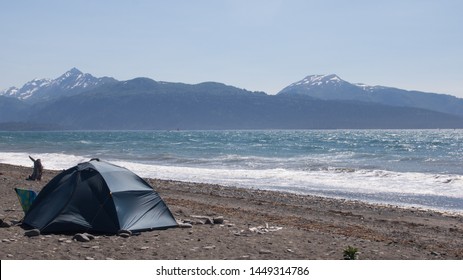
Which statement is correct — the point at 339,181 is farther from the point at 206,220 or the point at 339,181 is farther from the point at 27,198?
the point at 27,198

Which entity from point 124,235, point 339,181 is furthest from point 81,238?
point 339,181

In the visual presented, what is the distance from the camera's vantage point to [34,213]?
1141 centimetres

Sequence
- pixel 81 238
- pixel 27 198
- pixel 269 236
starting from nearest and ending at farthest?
pixel 81 238, pixel 269 236, pixel 27 198

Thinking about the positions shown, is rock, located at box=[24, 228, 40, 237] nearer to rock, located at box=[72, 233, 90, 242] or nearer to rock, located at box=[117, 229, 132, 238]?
rock, located at box=[72, 233, 90, 242]

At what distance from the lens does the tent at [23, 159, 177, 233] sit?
10.9 meters

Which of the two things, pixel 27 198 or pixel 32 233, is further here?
pixel 27 198

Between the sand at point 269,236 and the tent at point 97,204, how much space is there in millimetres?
408

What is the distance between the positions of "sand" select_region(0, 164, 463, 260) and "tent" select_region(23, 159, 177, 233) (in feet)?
1.34

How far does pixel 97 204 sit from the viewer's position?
1120 cm

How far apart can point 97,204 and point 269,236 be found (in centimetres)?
357

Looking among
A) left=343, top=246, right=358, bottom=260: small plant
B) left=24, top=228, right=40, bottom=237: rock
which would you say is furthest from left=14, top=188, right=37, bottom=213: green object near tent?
left=343, top=246, right=358, bottom=260: small plant

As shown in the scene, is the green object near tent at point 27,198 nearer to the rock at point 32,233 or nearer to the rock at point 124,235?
the rock at point 32,233

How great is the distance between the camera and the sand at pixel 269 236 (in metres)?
9.36
